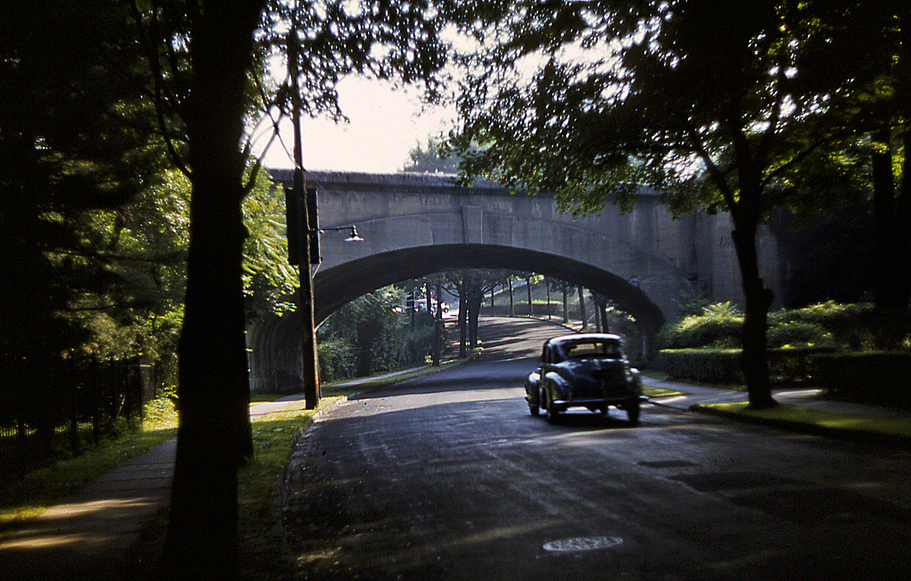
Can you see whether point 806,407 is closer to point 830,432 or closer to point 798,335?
point 830,432

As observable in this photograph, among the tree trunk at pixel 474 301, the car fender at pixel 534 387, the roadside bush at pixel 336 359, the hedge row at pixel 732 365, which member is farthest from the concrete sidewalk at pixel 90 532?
the tree trunk at pixel 474 301

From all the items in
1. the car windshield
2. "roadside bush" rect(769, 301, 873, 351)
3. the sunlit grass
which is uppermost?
"roadside bush" rect(769, 301, 873, 351)

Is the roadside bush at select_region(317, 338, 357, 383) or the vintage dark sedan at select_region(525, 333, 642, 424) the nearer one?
the vintage dark sedan at select_region(525, 333, 642, 424)

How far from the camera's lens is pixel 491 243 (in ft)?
105

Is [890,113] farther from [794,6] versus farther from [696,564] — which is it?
[696,564]

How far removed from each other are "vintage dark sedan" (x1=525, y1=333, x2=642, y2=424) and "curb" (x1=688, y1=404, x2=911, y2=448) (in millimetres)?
2093

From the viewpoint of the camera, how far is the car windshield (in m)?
15.3

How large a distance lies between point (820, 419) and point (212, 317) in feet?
35.4

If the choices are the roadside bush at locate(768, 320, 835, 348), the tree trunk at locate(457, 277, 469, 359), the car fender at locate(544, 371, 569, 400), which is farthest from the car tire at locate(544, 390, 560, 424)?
the tree trunk at locate(457, 277, 469, 359)

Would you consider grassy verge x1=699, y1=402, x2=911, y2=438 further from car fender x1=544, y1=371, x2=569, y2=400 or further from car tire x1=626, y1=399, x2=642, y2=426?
car fender x1=544, y1=371, x2=569, y2=400

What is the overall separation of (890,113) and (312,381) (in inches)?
643

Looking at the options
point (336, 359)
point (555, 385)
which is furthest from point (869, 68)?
point (336, 359)

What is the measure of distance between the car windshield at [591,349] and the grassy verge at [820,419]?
2.55 metres

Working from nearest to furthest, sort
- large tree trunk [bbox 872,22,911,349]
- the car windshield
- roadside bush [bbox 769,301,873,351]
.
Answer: the car windshield → large tree trunk [bbox 872,22,911,349] → roadside bush [bbox 769,301,873,351]
